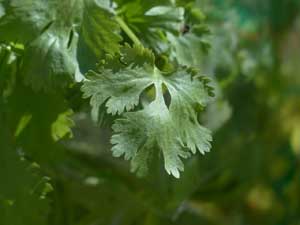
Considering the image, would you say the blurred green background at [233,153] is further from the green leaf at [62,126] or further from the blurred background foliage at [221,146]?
the green leaf at [62,126]

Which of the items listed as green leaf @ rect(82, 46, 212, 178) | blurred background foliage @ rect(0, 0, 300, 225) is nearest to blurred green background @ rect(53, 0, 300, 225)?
blurred background foliage @ rect(0, 0, 300, 225)

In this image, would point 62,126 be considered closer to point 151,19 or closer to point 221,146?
point 151,19

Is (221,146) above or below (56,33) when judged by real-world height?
below

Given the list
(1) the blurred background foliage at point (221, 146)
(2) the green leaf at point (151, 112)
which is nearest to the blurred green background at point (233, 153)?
(1) the blurred background foliage at point (221, 146)

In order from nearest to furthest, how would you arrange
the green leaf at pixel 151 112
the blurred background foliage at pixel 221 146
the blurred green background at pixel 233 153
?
the green leaf at pixel 151 112 < the blurred background foliage at pixel 221 146 < the blurred green background at pixel 233 153

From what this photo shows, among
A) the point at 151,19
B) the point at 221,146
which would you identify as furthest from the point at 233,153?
the point at 151,19

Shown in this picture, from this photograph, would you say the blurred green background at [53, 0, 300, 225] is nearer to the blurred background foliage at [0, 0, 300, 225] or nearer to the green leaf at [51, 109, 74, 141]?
the blurred background foliage at [0, 0, 300, 225]

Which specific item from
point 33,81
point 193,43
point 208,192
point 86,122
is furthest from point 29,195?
point 208,192
